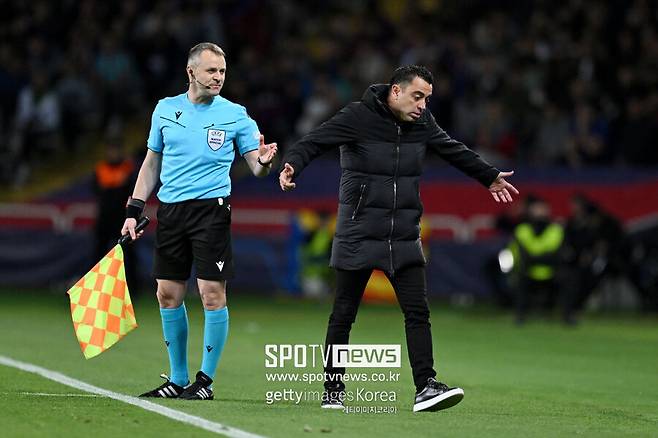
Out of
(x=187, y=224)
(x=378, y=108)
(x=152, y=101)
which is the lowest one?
(x=187, y=224)

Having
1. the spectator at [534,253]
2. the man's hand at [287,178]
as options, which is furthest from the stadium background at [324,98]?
the man's hand at [287,178]

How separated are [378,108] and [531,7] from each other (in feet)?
57.6

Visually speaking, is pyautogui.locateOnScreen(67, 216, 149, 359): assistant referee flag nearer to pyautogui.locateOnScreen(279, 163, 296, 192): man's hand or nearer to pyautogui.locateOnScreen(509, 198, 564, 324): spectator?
pyautogui.locateOnScreen(279, 163, 296, 192): man's hand

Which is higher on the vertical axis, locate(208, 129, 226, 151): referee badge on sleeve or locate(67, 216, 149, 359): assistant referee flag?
locate(208, 129, 226, 151): referee badge on sleeve

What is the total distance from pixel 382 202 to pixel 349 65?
17.2m

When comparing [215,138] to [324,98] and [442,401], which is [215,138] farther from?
[324,98]

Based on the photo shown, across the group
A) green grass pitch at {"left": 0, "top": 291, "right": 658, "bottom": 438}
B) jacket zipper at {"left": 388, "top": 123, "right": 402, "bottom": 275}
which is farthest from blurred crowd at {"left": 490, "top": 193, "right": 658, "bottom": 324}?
jacket zipper at {"left": 388, "top": 123, "right": 402, "bottom": 275}

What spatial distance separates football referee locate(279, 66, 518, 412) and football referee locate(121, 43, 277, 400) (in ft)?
1.92

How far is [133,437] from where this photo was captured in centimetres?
854

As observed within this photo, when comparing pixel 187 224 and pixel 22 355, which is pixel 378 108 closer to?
pixel 187 224

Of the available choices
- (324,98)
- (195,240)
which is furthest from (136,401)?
(324,98)

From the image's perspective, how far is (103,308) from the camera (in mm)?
10523

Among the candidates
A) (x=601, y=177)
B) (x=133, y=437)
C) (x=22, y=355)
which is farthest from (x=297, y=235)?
(x=133, y=437)

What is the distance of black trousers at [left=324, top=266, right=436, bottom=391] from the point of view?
10.0m
